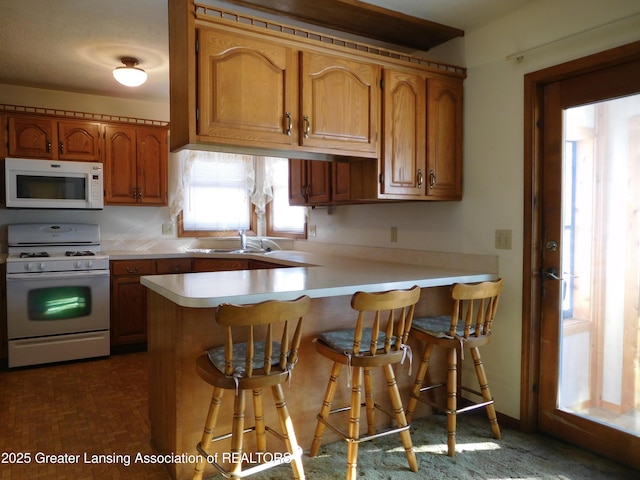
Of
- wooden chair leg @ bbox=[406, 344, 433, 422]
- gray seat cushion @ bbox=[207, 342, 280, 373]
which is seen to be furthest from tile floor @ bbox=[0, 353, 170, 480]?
wooden chair leg @ bbox=[406, 344, 433, 422]

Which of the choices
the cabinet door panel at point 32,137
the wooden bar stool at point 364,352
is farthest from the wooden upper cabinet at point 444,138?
the cabinet door panel at point 32,137

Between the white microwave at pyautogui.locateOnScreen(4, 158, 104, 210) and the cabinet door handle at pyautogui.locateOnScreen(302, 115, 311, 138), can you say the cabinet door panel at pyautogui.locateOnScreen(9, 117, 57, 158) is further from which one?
the cabinet door handle at pyautogui.locateOnScreen(302, 115, 311, 138)

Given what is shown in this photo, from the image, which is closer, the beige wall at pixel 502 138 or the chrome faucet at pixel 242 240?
the beige wall at pixel 502 138

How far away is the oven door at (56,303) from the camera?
3689mm

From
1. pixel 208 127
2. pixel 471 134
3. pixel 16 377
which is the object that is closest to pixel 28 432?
pixel 16 377

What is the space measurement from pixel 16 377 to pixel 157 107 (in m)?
2.87

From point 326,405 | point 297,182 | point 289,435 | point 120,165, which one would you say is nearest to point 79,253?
point 120,165

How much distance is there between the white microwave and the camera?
3855mm

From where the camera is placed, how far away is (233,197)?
5.21m

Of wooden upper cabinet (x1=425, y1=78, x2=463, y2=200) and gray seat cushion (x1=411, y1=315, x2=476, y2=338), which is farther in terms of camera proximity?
wooden upper cabinet (x1=425, y1=78, x2=463, y2=200)

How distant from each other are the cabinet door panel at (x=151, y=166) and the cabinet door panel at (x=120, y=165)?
0.18ft

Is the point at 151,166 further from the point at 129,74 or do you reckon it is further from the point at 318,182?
the point at 318,182

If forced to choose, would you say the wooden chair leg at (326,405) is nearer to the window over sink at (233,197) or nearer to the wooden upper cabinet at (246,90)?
the wooden upper cabinet at (246,90)

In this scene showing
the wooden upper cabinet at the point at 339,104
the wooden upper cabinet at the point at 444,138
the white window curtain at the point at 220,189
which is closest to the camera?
the wooden upper cabinet at the point at 339,104
